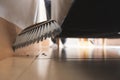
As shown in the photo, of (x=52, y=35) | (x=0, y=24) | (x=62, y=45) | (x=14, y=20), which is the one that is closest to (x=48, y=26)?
(x=52, y=35)

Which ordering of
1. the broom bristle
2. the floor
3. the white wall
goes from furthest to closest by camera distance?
1. the white wall
2. the broom bristle
3. the floor

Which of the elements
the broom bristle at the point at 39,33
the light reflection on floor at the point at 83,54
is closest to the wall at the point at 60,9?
the broom bristle at the point at 39,33

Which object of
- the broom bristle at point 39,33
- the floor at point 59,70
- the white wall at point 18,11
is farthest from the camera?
the white wall at point 18,11

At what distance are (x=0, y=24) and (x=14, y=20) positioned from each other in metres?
0.30

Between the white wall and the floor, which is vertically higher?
the white wall

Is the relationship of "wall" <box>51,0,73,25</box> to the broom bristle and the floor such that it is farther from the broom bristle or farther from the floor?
the floor

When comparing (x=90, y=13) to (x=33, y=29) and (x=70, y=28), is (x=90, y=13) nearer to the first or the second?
(x=70, y=28)

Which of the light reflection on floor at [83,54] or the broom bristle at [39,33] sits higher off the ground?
the broom bristle at [39,33]

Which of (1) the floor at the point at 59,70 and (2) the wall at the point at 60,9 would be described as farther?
(2) the wall at the point at 60,9

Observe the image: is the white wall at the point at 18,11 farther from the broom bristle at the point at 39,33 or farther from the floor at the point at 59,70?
the floor at the point at 59,70

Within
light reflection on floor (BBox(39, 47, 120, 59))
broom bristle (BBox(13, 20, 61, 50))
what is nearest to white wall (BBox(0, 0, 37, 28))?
broom bristle (BBox(13, 20, 61, 50))

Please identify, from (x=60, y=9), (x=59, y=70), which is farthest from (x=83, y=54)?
(x=59, y=70)

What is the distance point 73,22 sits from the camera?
0.78m

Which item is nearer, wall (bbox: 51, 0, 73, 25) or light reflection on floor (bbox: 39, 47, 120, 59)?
wall (bbox: 51, 0, 73, 25)
